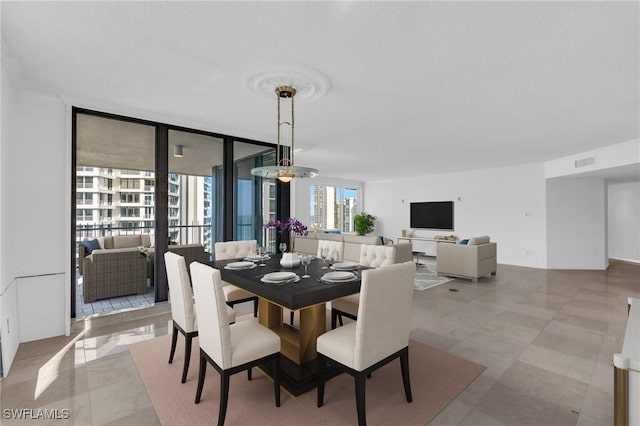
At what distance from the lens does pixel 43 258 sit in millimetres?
3146

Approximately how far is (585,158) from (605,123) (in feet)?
7.52

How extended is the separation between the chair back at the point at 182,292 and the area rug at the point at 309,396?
43 cm

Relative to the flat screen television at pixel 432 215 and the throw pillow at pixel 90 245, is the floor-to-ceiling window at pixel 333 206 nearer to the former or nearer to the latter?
the flat screen television at pixel 432 215

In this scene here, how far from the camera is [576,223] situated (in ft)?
22.9

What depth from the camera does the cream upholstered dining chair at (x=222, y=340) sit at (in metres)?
1.76

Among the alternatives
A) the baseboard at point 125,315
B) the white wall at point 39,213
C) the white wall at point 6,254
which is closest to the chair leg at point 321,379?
the white wall at point 6,254

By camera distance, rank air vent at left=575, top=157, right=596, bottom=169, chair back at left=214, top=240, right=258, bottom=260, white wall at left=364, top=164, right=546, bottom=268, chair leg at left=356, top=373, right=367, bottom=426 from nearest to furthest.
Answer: chair leg at left=356, top=373, right=367, bottom=426 → chair back at left=214, top=240, right=258, bottom=260 → air vent at left=575, top=157, right=596, bottom=169 → white wall at left=364, top=164, right=546, bottom=268

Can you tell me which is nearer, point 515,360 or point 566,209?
point 515,360

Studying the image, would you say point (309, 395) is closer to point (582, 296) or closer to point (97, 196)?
point (582, 296)

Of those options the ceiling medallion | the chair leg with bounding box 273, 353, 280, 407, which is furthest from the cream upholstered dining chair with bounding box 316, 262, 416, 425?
the ceiling medallion

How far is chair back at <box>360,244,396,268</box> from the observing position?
10.1 ft

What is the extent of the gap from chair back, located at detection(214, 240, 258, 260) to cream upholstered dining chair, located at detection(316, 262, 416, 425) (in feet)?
6.97

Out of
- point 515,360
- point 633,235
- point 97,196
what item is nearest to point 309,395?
point 515,360

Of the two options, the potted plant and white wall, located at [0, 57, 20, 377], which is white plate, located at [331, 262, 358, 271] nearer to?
white wall, located at [0, 57, 20, 377]
